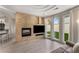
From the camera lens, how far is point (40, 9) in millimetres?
1935

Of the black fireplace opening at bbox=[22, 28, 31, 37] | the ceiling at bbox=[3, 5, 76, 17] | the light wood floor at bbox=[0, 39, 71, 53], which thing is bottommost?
the light wood floor at bbox=[0, 39, 71, 53]

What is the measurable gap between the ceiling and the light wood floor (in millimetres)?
673

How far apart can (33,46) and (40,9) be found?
34.3 inches

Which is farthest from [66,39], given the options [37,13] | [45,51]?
[37,13]

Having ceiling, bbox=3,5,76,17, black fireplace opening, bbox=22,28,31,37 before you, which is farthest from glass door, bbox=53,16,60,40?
black fireplace opening, bbox=22,28,31,37

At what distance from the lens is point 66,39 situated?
2.00 metres

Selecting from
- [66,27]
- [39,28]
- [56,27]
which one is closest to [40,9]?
[39,28]

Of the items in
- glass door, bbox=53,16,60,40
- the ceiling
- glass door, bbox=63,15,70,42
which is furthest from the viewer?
glass door, bbox=53,16,60,40

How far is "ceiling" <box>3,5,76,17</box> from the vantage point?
5.93 feet

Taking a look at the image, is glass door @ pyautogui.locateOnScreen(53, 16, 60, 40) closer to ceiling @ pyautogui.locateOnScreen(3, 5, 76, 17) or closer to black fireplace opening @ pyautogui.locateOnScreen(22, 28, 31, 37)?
ceiling @ pyautogui.locateOnScreen(3, 5, 76, 17)

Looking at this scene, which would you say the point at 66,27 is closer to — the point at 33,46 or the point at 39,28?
the point at 39,28

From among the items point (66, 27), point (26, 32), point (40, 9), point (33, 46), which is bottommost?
point (33, 46)
